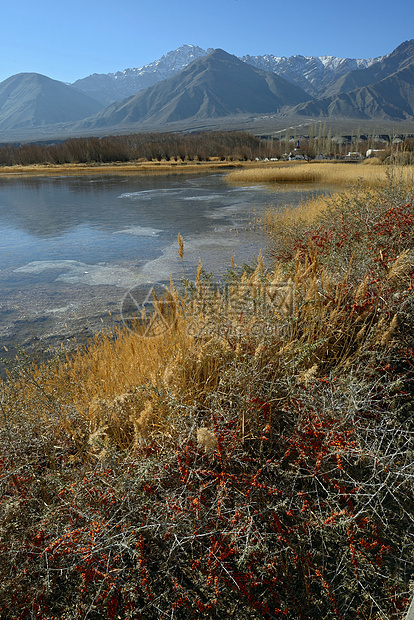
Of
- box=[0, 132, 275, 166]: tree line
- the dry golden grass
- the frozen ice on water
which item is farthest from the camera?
box=[0, 132, 275, 166]: tree line

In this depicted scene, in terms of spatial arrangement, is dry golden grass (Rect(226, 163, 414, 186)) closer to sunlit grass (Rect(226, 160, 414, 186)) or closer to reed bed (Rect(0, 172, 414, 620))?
sunlit grass (Rect(226, 160, 414, 186))

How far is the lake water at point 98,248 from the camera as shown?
657 centimetres

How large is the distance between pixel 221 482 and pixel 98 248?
32.7 ft

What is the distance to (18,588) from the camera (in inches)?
69.4

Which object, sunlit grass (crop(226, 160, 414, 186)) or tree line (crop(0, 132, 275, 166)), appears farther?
tree line (crop(0, 132, 275, 166))

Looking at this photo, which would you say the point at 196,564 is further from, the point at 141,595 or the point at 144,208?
the point at 144,208

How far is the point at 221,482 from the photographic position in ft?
6.54

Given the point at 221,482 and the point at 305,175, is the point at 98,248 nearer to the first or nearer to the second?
the point at 221,482

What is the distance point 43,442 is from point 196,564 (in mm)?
1259

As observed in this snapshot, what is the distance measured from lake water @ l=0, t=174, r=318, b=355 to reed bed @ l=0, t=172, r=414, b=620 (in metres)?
2.17

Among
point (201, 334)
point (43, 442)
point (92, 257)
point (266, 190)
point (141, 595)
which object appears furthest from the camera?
point (266, 190)

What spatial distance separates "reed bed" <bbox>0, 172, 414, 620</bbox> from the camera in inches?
70.1

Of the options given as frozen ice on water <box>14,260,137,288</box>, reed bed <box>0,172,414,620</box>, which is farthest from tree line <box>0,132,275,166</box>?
reed bed <box>0,172,414,620</box>

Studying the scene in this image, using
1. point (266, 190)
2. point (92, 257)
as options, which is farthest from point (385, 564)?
point (266, 190)
